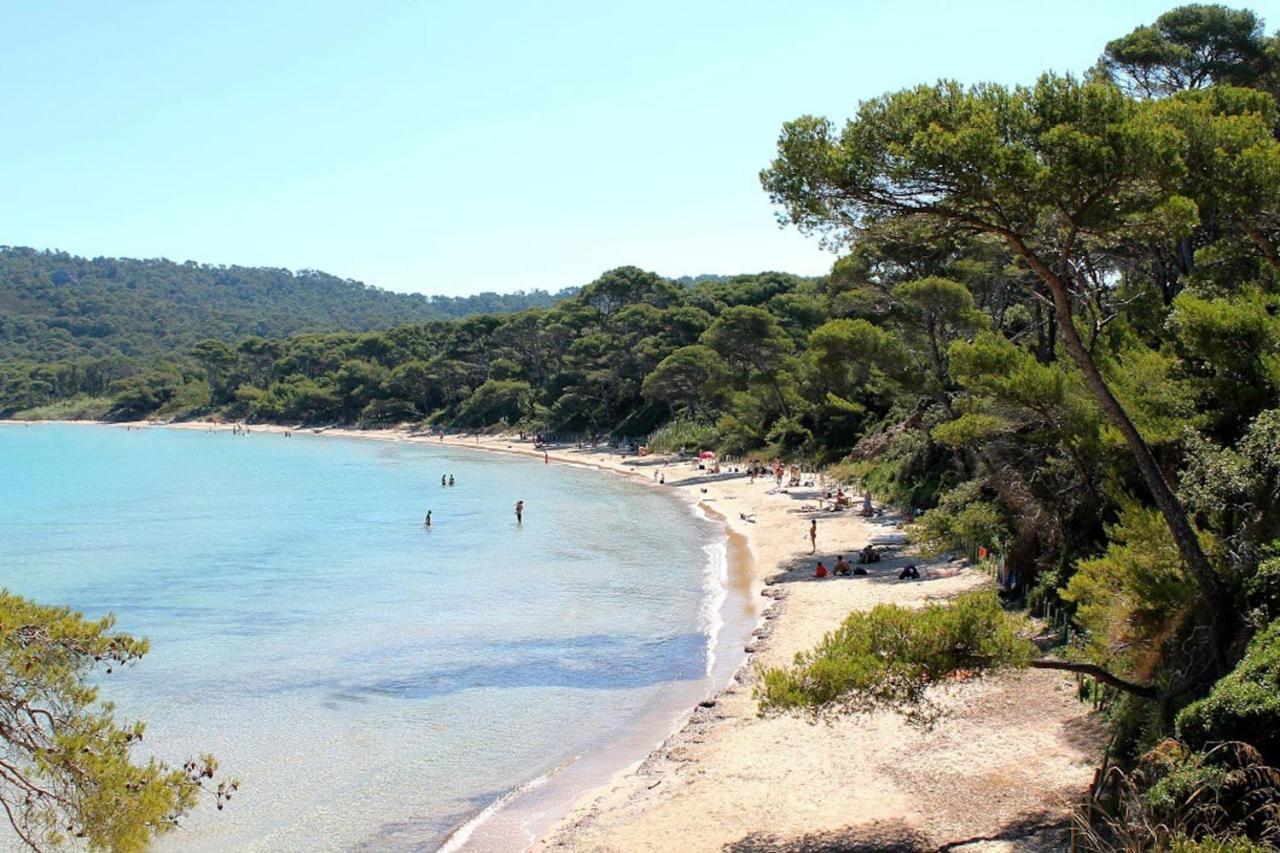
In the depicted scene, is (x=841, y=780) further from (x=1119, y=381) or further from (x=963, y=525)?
(x=963, y=525)

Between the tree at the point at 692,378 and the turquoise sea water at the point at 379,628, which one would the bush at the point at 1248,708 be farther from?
the tree at the point at 692,378

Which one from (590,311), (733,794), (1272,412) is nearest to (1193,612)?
(1272,412)

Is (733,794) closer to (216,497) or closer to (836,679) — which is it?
(836,679)

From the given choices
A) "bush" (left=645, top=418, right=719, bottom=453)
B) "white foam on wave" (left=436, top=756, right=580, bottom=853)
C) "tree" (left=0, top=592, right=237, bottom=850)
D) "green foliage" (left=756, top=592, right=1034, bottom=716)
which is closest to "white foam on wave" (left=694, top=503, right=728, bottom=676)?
"white foam on wave" (left=436, top=756, right=580, bottom=853)

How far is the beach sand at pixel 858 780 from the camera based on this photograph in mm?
10352

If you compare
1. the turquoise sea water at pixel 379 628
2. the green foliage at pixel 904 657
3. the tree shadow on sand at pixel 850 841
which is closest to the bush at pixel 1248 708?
the green foliage at pixel 904 657

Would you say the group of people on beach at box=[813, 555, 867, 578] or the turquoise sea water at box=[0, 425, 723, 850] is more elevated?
the group of people on beach at box=[813, 555, 867, 578]

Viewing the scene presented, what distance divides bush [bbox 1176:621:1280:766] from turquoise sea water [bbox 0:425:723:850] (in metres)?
8.17

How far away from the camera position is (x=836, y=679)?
854 centimetres

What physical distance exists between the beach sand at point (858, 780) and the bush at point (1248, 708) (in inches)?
76.0

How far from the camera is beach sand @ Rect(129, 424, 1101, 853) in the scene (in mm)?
10352

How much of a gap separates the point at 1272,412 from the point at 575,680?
11578 millimetres

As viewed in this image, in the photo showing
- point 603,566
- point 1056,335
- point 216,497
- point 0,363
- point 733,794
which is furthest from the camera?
point 0,363

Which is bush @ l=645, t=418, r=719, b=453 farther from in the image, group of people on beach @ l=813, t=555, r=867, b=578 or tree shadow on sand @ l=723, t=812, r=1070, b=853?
tree shadow on sand @ l=723, t=812, r=1070, b=853
